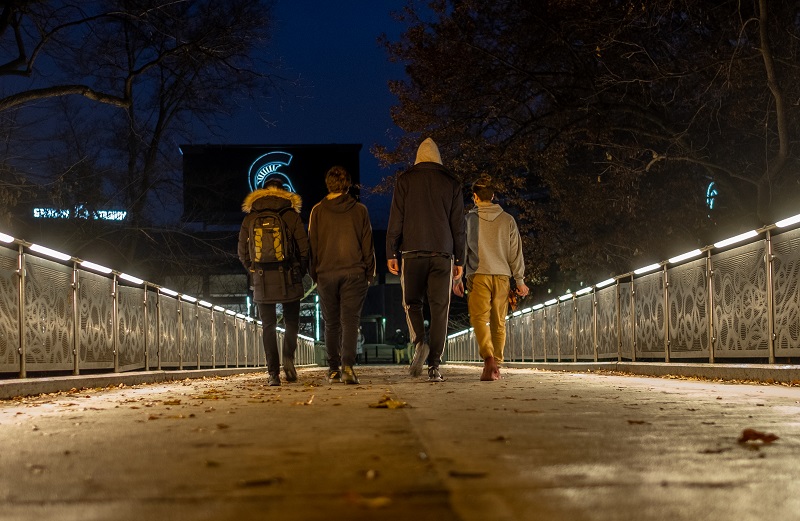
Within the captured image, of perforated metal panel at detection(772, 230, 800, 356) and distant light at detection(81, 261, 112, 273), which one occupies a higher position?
distant light at detection(81, 261, 112, 273)

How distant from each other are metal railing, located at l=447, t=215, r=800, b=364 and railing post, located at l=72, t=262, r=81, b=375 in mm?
6856

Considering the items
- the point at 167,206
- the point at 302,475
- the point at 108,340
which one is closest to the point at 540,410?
the point at 302,475

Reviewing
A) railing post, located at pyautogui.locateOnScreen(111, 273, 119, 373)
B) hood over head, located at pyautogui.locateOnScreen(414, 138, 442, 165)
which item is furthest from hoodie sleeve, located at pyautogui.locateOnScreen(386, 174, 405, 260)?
railing post, located at pyautogui.locateOnScreen(111, 273, 119, 373)

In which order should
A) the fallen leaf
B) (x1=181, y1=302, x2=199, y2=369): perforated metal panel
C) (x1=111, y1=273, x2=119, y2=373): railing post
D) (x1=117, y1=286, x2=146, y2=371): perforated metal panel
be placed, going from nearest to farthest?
1. the fallen leaf
2. (x1=111, y1=273, x2=119, y2=373): railing post
3. (x1=117, y1=286, x2=146, y2=371): perforated metal panel
4. (x1=181, y1=302, x2=199, y2=369): perforated metal panel

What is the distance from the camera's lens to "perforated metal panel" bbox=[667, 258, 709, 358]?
1139 cm

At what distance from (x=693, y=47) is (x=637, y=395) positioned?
13.3 metres

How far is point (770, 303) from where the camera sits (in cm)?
959

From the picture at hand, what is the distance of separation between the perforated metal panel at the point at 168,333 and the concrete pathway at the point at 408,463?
8577mm

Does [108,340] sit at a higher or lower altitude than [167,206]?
lower

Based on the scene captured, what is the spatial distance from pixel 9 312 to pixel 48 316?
0.98 meters

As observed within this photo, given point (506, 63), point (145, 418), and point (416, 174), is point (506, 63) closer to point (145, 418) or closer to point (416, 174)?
point (416, 174)

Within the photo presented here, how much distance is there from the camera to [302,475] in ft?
9.96

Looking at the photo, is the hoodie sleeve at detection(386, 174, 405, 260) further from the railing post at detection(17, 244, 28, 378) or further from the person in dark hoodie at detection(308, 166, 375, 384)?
the railing post at detection(17, 244, 28, 378)

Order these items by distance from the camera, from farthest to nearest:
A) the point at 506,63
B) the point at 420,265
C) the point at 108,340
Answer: the point at 506,63 → the point at 108,340 → the point at 420,265
